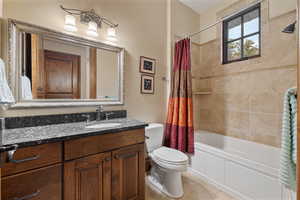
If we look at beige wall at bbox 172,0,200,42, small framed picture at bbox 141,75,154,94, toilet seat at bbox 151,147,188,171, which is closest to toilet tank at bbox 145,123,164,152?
toilet seat at bbox 151,147,188,171

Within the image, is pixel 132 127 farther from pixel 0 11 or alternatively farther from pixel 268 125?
pixel 268 125

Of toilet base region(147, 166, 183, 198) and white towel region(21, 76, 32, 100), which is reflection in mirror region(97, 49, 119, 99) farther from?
toilet base region(147, 166, 183, 198)

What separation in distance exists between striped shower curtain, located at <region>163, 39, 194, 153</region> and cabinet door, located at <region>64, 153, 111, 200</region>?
122 cm

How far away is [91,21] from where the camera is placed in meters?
1.66

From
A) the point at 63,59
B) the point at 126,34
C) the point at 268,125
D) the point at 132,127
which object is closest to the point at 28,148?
the point at 132,127

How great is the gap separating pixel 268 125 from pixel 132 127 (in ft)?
6.42

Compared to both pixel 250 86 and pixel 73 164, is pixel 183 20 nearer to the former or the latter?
pixel 250 86

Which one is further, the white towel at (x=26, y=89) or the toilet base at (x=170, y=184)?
the toilet base at (x=170, y=184)

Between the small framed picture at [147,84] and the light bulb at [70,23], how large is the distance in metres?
1.04

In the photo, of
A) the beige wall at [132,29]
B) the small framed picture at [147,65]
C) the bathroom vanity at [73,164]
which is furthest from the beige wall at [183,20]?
the bathroom vanity at [73,164]

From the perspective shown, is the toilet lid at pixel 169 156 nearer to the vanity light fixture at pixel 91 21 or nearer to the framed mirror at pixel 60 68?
the framed mirror at pixel 60 68

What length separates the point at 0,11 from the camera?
123cm

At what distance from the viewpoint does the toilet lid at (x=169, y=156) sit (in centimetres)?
162

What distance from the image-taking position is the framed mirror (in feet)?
4.28
